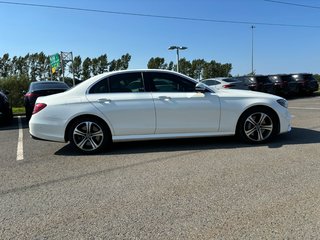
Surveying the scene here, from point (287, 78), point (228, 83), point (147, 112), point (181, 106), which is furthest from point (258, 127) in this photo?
point (287, 78)

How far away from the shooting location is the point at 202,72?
72.0 metres

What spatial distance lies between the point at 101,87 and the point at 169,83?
1236mm

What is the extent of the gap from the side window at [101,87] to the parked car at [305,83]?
19121 millimetres

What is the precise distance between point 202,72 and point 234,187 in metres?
69.4

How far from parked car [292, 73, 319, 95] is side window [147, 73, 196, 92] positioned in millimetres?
18264

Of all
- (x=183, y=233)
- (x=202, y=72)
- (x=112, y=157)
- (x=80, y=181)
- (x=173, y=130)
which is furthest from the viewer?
(x=202, y=72)

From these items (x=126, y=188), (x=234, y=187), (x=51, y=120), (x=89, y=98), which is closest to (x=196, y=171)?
(x=234, y=187)

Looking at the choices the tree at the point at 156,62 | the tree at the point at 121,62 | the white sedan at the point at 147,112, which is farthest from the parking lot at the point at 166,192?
the tree at the point at 121,62

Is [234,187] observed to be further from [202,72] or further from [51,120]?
[202,72]

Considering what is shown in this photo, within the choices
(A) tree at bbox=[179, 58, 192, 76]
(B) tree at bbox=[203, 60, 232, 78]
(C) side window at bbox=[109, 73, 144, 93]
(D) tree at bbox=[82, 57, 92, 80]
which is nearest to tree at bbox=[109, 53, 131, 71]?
(D) tree at bbox=[82, 57, 92, 80]

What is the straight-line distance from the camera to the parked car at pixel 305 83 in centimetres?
2223

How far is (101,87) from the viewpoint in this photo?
604cm

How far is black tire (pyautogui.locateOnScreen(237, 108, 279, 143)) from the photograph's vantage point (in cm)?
621

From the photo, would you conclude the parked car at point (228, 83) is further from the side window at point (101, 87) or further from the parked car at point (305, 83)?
the side window at point (101, 87)
